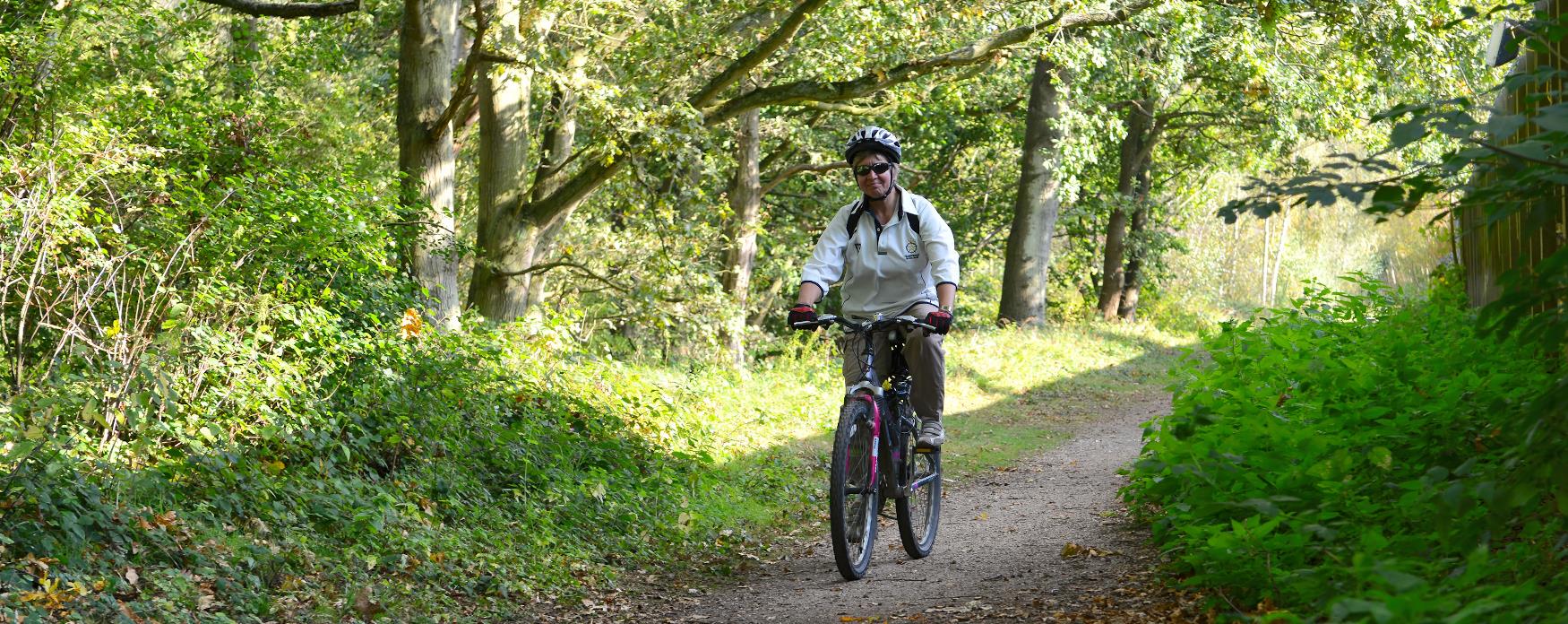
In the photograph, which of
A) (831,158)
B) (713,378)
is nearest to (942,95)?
(831,158)

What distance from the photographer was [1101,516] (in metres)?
7.55

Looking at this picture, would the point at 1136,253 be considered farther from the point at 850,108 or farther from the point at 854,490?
the point at 854,490

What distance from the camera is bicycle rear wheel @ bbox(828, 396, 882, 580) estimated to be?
6.02 m

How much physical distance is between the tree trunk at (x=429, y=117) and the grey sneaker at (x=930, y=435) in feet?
16.9

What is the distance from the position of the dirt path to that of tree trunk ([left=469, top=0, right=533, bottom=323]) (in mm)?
5787

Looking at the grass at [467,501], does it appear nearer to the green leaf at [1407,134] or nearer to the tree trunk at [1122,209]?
the green leaf at [1407,134]

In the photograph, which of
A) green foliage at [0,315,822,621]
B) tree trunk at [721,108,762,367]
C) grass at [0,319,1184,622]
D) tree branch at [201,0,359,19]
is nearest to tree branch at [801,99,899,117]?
tree trunk at [721,108,762,367]

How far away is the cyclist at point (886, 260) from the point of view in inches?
252

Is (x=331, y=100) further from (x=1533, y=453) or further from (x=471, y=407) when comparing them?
(x=1533, y=453)

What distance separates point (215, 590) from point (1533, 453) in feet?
14.9

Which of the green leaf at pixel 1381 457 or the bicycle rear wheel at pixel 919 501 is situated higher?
the green leaf at pixel 1381 457

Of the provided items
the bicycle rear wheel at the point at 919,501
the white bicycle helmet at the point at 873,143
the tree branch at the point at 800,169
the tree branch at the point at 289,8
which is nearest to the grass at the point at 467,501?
the bicycle rear wheel at the point at 919,501

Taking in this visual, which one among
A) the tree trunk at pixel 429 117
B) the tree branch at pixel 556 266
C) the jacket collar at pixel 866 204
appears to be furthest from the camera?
the tree branch at pixel 556 266

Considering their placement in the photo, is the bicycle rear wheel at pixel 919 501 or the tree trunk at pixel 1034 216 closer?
the bicycle rear wheel at pixel 919 501
